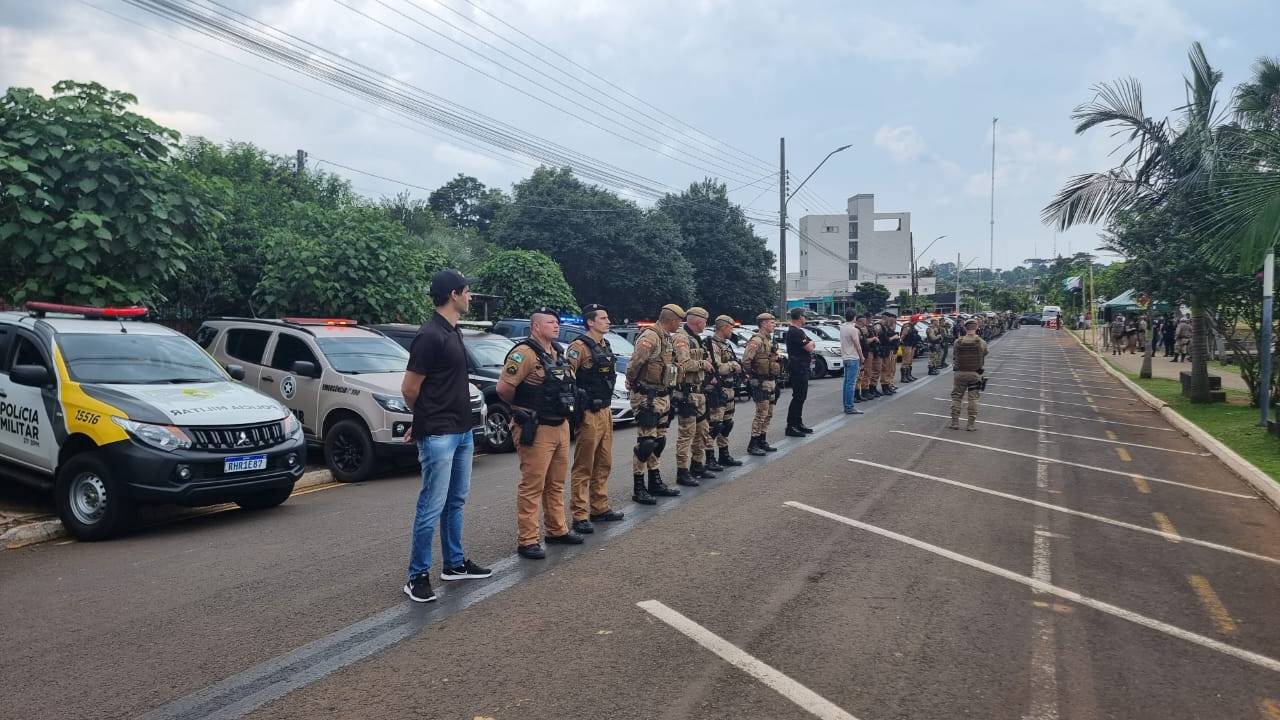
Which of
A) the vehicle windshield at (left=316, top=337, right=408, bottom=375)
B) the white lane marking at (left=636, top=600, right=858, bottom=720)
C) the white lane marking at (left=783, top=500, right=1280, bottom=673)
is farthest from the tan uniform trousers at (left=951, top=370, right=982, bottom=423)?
the white lane marking at (left=636, top=600, right=858, bottom=720)

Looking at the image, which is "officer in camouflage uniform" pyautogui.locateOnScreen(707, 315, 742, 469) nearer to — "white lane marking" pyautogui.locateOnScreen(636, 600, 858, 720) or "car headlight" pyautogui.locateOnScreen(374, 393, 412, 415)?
"car headlight" pyautogui.locateOnScreen(374, 393, 412, 415)

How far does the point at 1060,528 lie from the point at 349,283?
39.9 ft

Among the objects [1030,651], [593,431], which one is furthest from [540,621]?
[1030,651]

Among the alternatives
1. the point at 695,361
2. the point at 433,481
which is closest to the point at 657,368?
the point at 695,361

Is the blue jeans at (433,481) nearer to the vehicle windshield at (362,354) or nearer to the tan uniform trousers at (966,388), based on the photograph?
the vehicle windshield at (362,354)

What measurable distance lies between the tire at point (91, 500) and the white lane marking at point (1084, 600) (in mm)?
5709

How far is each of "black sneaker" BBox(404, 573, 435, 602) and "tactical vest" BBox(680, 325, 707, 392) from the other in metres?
3.89

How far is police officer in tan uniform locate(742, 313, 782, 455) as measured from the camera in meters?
10.7

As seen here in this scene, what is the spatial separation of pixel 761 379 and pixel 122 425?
6926 millimetres

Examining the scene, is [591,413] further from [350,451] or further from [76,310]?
[76,310]

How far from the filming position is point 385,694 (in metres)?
3.87

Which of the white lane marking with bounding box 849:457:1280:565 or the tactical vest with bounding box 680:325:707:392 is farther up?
the tactical vest with bounding box 680:325:707:392

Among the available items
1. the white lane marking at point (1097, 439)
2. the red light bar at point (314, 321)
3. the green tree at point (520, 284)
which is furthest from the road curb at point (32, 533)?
the green tree at point (520, 284)

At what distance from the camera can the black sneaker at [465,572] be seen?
550 centimetres
